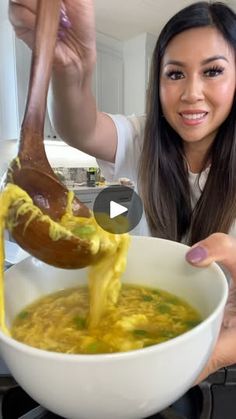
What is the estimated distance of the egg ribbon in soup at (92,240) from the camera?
1.05 feet

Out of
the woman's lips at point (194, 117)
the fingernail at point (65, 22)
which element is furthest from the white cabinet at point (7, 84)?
the fingernail at point (65, 22)

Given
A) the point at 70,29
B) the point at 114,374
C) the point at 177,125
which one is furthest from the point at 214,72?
the point at 114,374

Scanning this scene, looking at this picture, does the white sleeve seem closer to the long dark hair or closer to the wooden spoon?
the long dark hair

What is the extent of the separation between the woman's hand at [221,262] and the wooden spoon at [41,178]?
4.8 inches

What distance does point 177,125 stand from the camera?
839 millimetres

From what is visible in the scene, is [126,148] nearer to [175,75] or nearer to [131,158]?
[131,158]

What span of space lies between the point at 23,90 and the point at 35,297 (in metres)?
2.98

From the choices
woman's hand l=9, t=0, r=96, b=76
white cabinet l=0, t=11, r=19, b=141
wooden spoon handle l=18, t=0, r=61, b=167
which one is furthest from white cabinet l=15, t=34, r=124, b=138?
wooden spoon handle l=18, t=0, r=61, b=167

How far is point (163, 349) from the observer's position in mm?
231

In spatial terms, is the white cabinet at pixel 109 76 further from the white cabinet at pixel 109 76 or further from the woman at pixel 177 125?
the woman at pixel 177 125

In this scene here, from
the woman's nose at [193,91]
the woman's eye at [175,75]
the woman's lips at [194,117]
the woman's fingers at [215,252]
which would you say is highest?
the woman's eye at [175,75]

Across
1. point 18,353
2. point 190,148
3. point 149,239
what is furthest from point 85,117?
point 18,353

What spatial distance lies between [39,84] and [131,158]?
2.07ft

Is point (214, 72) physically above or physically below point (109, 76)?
below
